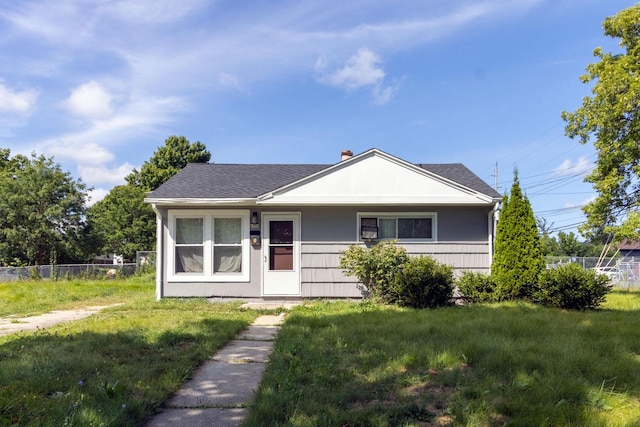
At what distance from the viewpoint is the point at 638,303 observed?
855 centimetres

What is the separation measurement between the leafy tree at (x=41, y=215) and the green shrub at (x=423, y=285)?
1974cm

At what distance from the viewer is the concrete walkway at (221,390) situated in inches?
114

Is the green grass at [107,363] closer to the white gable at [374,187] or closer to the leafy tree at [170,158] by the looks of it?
the white gable at [374,187]

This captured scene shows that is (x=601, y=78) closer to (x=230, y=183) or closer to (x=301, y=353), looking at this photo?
(x=230, y=183)

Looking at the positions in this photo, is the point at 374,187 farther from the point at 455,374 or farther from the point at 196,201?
the point at 455,374

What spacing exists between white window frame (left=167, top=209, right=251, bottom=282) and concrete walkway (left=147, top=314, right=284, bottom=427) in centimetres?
431

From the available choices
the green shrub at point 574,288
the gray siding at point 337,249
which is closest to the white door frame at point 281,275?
the gray siding at point 337,249

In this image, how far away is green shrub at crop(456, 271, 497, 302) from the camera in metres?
8.30

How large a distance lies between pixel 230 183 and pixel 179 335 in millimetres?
5696

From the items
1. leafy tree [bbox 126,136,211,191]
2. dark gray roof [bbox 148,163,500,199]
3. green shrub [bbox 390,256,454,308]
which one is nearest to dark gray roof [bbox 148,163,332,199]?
dark gray roof [bbox 148,163,500,199]

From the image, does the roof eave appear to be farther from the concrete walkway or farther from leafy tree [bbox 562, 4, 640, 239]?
leafy tree [bbox 562, 4, 640, 239]

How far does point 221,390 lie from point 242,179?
305 inches

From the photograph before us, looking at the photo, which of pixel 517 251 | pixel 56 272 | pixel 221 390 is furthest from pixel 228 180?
pixel 56 272

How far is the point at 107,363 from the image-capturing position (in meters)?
3.92
